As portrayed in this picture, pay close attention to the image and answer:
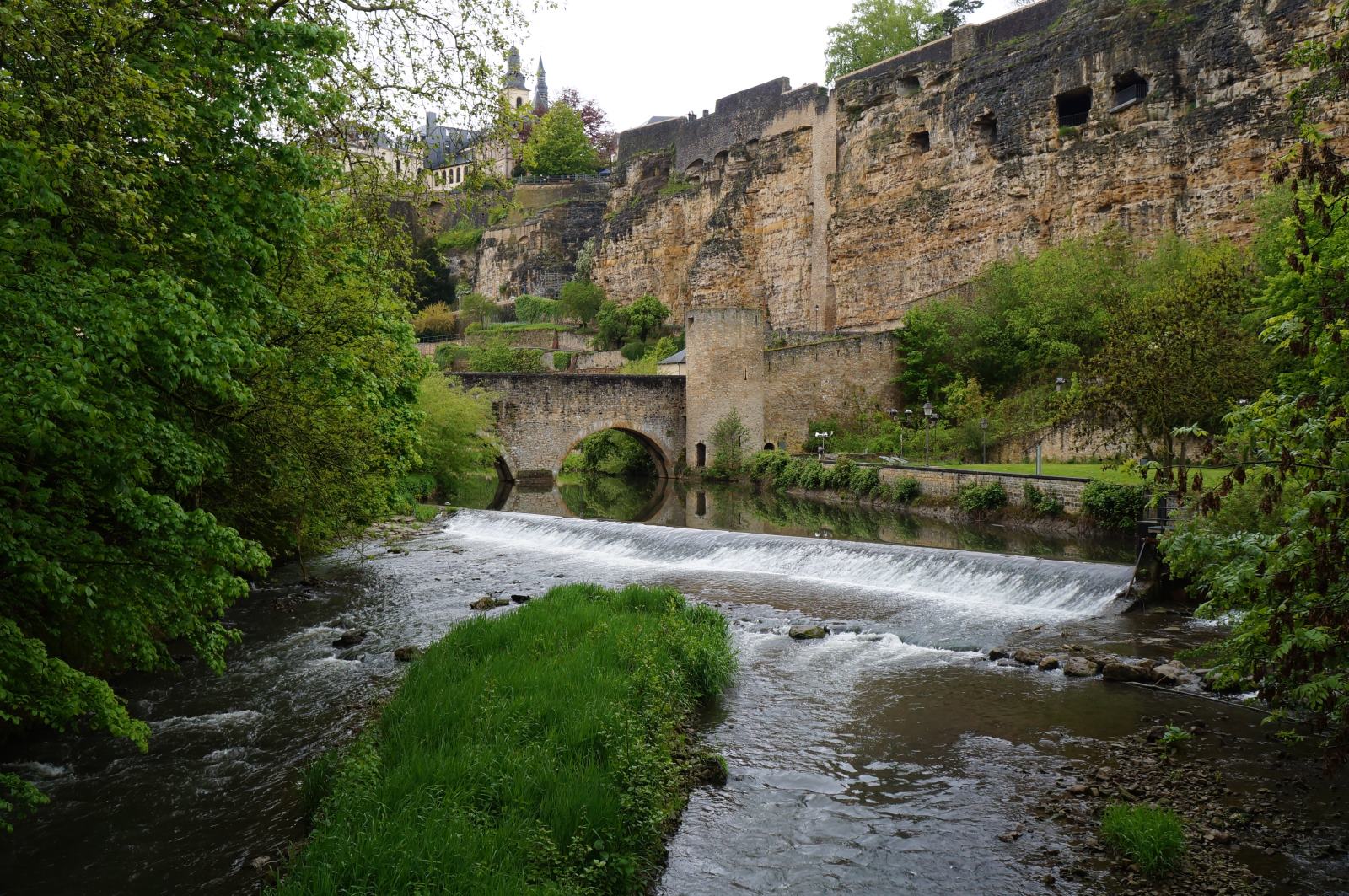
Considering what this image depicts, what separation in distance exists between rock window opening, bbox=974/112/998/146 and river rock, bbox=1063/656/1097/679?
3111 cm

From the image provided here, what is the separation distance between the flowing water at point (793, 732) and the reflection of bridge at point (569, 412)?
753 inches

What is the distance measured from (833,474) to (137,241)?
23.5 m

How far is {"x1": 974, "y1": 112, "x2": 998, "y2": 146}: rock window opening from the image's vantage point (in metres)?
35.6

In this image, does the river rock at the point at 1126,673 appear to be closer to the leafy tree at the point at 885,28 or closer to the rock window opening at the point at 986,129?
the rock window opening at the point at 986,129

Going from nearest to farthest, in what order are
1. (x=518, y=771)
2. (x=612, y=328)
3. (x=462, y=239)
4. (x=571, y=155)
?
(x=518, y=771) → (x=612, y=328) → (x=571, y=155) → (x=462, y=239)

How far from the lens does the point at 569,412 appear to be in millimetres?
33594

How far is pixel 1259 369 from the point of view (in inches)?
628

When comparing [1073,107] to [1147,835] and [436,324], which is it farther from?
[436,324]

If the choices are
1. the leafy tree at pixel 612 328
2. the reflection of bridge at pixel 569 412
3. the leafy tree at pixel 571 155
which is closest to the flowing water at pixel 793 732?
the reflection of bridge at pixel 569 412

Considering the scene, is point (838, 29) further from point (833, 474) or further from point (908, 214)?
point (833, 474)

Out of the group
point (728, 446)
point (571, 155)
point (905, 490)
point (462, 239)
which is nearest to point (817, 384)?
point (728, 446)

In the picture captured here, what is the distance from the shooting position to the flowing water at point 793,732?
5301mm

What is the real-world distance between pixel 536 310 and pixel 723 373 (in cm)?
2461

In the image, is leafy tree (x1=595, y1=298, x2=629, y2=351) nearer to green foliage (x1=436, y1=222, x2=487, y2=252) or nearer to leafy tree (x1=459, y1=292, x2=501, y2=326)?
leafy tree (x1=459, y1=292, x2=501, y2=326)
